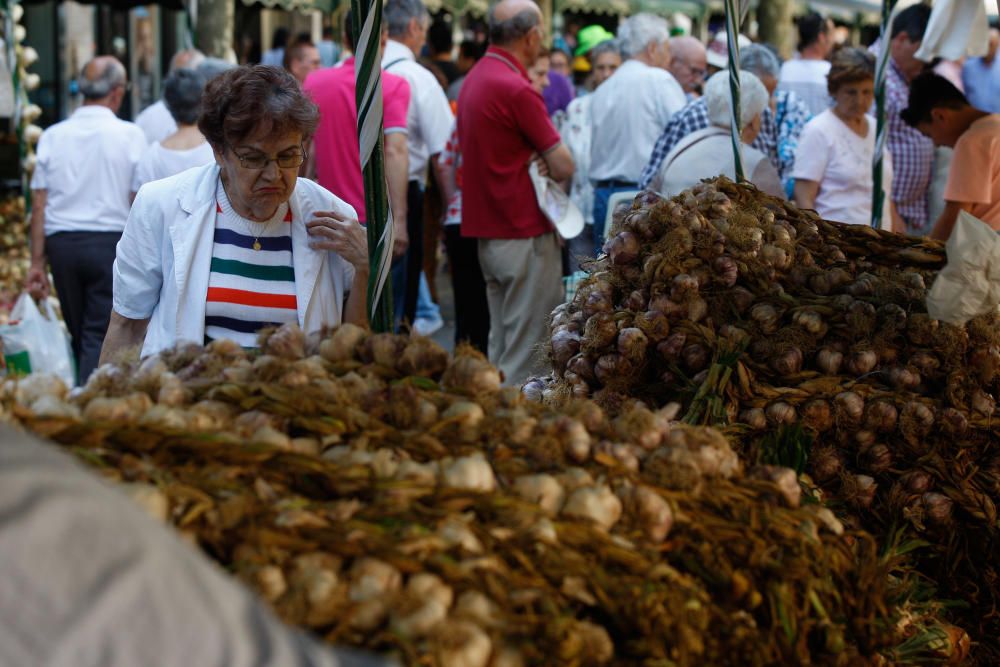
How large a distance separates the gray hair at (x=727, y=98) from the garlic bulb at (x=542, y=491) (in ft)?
10.5

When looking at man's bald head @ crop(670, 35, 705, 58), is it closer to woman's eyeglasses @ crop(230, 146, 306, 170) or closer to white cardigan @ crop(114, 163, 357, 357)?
white cardigan @ crop(114, 163, 357, 357)

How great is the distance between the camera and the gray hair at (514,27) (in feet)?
17.0

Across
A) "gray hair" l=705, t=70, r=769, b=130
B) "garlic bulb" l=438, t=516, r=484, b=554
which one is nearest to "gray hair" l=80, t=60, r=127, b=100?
"gray hair" l=705, t=70, r=769, b=130

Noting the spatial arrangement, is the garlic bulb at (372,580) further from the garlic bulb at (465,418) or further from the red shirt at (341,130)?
the red shirt at (341,130)

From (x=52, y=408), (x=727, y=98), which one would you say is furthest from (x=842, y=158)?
(x=52, y=408)

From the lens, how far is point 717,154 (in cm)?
449

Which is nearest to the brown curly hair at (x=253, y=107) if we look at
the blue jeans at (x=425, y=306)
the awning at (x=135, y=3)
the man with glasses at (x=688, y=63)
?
the man with glasses at (x=688, y=63)

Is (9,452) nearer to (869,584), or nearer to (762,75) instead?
(869,584)

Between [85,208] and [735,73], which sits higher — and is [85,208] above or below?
below

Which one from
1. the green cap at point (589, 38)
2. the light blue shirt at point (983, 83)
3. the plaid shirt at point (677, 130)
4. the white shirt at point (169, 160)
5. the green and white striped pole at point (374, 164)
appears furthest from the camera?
the green cap at point (589, 38)

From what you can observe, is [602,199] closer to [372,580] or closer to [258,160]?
[258,160]

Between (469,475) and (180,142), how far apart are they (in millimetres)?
3494

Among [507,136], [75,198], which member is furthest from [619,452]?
[75,198]

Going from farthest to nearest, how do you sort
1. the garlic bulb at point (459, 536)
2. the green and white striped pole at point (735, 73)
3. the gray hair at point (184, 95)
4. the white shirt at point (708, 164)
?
the gray hair at point (184, 95) < the white shirt at point (708, 164) < the green and white striped pole at point (735, 73) < the garlic bulb at point (459, 536)
